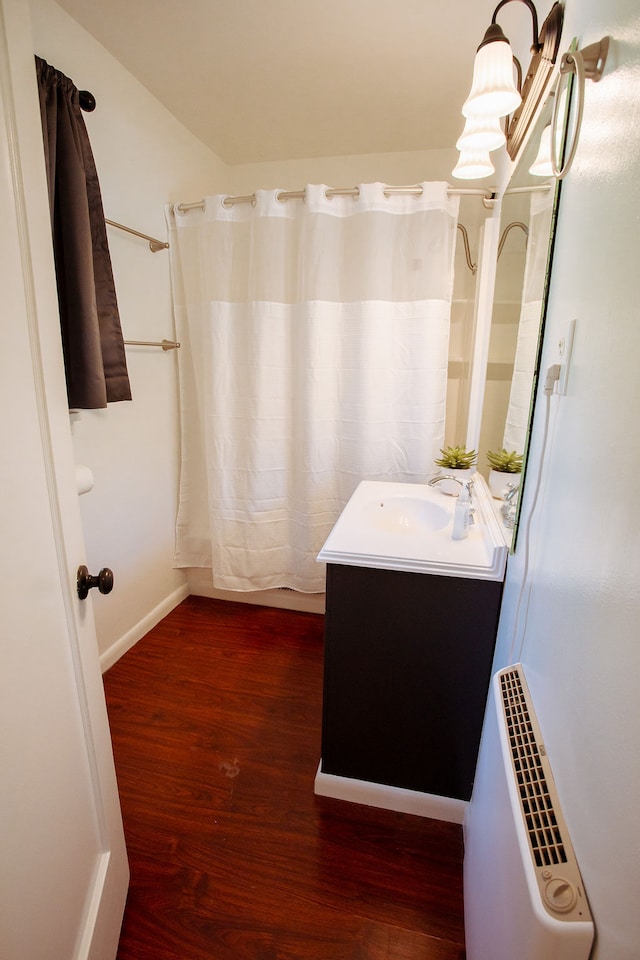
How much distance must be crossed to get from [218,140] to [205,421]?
1438 millimetres

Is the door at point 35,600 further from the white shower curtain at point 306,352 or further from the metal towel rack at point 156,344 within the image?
the white shower curtain at point 306,352

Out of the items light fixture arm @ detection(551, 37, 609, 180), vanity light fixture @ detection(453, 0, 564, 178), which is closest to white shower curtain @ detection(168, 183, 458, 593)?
vanity light fixture @ detection(453, 0, 564, 178)

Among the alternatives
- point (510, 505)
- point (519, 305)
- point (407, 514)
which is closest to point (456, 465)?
point (407, 514)

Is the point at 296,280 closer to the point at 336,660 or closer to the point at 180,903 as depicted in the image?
the point at 336,660

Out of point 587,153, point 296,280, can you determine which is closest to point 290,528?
point 296,280

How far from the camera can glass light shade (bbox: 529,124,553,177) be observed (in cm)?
92

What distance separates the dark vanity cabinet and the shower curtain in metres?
0.45

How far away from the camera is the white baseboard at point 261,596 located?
240cm

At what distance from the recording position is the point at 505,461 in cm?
136

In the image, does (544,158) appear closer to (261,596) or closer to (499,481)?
(499,481)

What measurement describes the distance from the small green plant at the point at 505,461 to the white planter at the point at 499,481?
0.01m

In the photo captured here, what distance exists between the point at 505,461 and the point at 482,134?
0.91m

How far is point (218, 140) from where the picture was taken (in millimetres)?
2188

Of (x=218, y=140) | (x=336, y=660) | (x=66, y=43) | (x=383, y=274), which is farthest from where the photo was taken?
(x=218, y=140)
